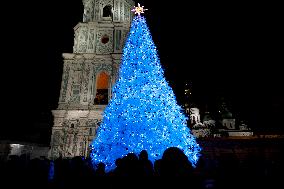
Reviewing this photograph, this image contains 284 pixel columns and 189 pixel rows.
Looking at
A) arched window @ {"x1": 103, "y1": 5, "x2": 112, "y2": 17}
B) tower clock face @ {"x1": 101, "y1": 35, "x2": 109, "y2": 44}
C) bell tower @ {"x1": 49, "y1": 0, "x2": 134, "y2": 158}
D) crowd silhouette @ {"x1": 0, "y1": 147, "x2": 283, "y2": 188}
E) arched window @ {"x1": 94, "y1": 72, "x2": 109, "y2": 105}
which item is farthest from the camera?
arched window @ {"x1": 103, "y1": 5, "x2": 112, "y2": 17}

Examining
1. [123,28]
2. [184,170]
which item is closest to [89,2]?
[123,28]

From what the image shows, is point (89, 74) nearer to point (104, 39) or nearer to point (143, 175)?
point (104, 39)

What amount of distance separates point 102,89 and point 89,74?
1.90 meters

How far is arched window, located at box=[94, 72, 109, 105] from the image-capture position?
26009 mm

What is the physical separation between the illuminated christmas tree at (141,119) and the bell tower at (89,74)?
10.9 metres

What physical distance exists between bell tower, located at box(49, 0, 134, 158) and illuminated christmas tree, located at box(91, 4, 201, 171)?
430 inches

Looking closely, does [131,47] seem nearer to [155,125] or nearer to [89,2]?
[155,125]

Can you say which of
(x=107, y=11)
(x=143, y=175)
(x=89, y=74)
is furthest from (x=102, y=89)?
(x=143, y=175)

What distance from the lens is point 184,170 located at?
3621 millimetres

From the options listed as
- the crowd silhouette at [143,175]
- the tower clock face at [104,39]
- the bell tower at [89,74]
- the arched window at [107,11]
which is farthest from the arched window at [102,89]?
the crowd silhouette at [143,175]

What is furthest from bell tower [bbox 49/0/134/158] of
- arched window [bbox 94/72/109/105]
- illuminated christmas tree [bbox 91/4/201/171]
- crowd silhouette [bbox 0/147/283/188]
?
crowd silhouette [bbox 0/147/283/188]

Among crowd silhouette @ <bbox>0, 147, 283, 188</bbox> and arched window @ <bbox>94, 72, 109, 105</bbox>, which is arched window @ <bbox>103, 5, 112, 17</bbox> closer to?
arched window @ <bbox>94, 72, 109, 105</bbox>

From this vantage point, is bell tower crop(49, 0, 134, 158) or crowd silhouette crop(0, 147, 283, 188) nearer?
crowd silhouette crop(0, 147, 283, 188)

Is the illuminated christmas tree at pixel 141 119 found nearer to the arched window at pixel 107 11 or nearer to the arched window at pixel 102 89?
the arched window at pixel 102 89
